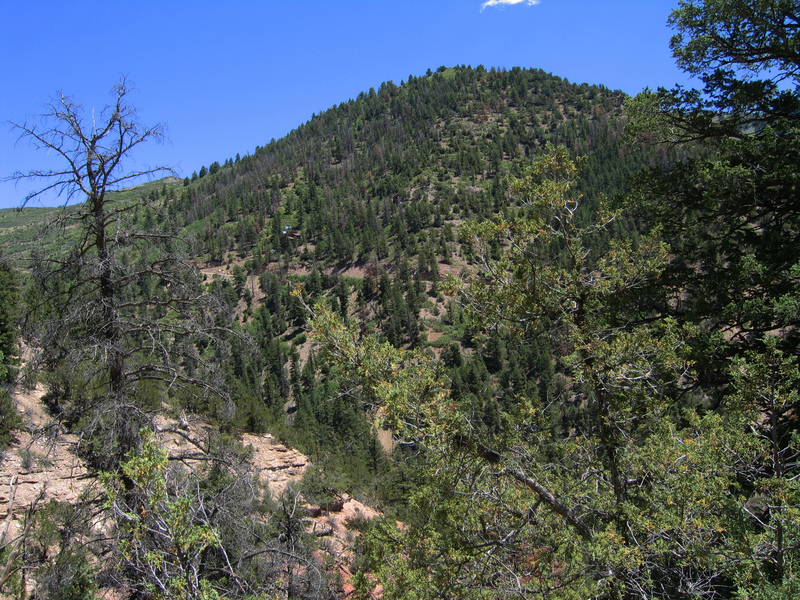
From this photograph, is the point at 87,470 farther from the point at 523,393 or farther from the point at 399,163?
the point at 399,163

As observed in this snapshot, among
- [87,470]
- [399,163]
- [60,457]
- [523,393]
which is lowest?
[60,457]

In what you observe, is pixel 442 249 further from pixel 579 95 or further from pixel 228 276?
pixel 579 95

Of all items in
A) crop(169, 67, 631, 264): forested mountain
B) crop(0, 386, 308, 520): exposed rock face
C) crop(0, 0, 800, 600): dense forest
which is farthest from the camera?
crop(169, 67, 631, 264): forested mountain

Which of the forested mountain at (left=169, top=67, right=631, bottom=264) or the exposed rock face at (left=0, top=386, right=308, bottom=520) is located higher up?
the forested mountain at (left=169, top=67, right=631, bottom=264)

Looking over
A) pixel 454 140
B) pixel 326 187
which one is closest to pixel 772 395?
pixel 326 187

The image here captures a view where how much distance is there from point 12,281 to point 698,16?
29193 millimetres

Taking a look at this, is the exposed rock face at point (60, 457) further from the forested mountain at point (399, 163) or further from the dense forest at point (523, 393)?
the forested mountain at point (399, 163)

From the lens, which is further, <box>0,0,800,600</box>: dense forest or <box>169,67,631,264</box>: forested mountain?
<box>169,67,631,264</box>: forested mountain

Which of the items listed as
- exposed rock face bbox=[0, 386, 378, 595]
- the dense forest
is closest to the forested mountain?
exposed rock face bbox=[0, 386, 378, 595]

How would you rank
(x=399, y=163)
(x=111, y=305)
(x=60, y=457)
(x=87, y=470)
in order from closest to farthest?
1. (x=111, y=305)
2. (x=87, y=470)
3. (x=60, y=457)
4. (x=399, y=163)

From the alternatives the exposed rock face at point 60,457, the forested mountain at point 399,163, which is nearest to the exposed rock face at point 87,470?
the exposed rock face at point 60,457

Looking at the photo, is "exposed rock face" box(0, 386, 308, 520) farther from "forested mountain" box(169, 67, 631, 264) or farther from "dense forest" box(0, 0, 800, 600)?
"forested mountain" box(169, 67, 631, 264)

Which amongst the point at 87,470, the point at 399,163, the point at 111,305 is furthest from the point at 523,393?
the point at 399,163

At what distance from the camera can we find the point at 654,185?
323 inches
